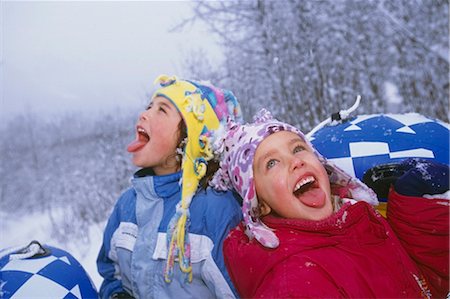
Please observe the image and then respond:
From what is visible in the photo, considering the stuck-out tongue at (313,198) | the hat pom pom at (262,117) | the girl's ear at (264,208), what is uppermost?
the hat pom pom at (262,117)

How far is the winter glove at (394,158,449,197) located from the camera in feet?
5.24

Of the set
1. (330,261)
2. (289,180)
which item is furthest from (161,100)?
(330,261)

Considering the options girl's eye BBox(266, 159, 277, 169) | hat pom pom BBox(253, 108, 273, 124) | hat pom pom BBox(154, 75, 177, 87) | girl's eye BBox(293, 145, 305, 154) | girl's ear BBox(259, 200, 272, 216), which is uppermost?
hat pom pom BBox(154, 75, 177, 87)

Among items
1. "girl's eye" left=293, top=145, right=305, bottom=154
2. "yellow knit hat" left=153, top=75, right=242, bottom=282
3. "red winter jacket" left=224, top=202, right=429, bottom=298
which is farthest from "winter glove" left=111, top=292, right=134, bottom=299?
"girl's eye" left=293, top=145, right=305, bottom=154

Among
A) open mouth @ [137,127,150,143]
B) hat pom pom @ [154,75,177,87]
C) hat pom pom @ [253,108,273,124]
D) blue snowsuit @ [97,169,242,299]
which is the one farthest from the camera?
hat pom pom @ [154,75,177,87]

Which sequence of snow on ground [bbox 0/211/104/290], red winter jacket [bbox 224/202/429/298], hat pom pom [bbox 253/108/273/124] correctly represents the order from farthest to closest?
snow on ground [bbox 0/211/104/290]
hat pom pom [bbox 253/108/273/124]
red winter jacket [bbox 224/202/429/298]

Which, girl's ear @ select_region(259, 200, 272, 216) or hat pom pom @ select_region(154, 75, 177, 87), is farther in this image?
hat pom pom @ select_region(154, 75, 177, 87)

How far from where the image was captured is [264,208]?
1.74 m

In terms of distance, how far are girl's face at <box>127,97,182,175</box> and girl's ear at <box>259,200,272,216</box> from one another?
2.36 ft

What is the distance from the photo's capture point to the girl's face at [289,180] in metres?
1.57

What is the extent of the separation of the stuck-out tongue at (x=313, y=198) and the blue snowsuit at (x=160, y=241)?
0.44m

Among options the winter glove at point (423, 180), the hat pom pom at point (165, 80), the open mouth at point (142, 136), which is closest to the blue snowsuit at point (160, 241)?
the open mouth at point (142, 136)

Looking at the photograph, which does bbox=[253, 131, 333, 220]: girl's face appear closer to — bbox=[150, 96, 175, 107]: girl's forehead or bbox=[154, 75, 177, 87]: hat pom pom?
bbox=[150, 96, 175, 107]: girl's forehead

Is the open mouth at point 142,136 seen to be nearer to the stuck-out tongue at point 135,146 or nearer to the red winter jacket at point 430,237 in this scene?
the stuck-out tongue at point 135,146
